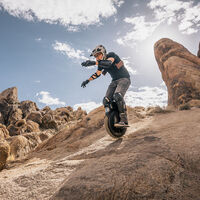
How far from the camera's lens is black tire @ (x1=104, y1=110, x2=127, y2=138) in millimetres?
4438

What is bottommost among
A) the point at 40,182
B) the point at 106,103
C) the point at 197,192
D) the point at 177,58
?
the point at 197,192

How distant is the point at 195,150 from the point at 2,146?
4973mm

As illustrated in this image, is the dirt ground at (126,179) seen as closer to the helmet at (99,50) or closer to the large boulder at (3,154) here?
the large boulder at (3,154)

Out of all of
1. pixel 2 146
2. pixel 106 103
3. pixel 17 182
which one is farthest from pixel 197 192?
pixel 2 146

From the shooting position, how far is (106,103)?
478cm

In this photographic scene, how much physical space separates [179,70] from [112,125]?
14.6m

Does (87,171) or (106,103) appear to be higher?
(106,103)

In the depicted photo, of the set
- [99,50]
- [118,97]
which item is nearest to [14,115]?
[99,50]

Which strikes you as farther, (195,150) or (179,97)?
(179,97)

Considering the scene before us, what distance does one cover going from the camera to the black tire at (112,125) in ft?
14.6

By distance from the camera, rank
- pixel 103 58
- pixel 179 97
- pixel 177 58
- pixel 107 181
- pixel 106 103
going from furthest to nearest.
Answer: pixel 177 58, pixel 179 97, pixel 103 58, pixel 106 103, pixel 107 181

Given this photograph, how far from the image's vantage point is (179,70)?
15.9m

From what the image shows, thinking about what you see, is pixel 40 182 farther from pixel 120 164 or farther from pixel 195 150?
pixel 195 150

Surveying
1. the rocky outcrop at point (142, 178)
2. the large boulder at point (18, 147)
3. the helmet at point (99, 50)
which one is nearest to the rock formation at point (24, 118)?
the large boulder at point (18, 147)
